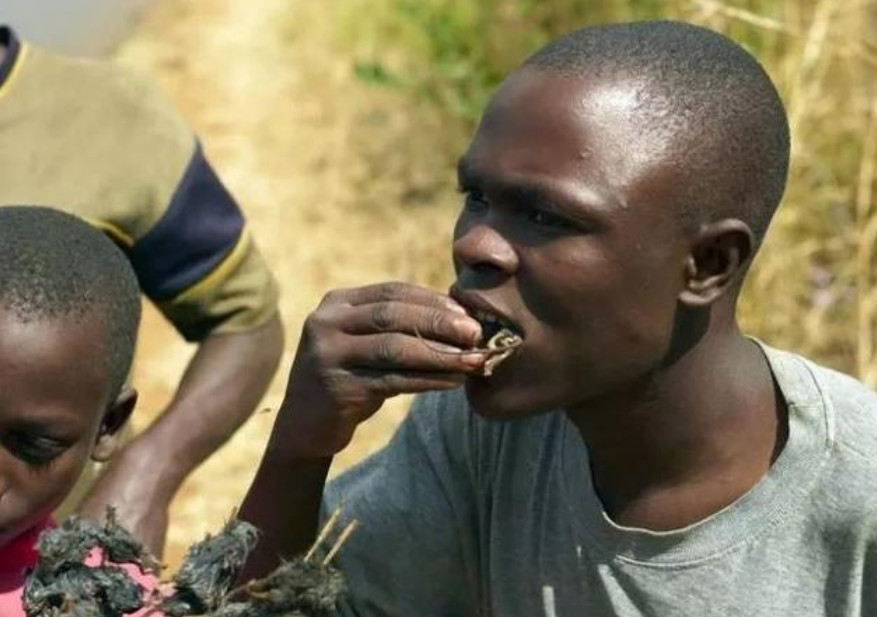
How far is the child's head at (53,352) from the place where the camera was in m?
2.40

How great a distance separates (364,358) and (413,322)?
0.24ft

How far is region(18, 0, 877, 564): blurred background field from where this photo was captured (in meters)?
5.13

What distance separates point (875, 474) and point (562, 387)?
341 millimetres

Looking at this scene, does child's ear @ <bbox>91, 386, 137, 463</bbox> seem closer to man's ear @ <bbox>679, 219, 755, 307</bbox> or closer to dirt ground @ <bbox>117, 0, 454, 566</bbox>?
man's ear @ <bbox>679, 219, 755, 307</bbox>

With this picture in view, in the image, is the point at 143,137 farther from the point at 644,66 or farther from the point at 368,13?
the point at 368,13

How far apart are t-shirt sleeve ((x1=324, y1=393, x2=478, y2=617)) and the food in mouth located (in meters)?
0.34

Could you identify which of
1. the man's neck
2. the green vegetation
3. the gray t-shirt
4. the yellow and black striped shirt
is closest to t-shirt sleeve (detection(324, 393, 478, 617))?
the gray t-shirt

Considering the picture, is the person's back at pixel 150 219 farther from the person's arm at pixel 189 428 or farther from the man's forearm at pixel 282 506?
the man's forearm at pixel 282 506

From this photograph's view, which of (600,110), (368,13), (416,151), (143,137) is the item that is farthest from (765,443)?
(368,13)

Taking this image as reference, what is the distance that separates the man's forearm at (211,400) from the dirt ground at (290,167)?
5.16 ft

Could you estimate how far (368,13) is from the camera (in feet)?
25.0

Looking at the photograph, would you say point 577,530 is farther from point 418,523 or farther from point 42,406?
point 42,406

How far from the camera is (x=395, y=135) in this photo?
Answer: 7156 mm

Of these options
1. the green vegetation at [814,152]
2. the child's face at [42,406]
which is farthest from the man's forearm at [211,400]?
the green vegetation at [814,152]
